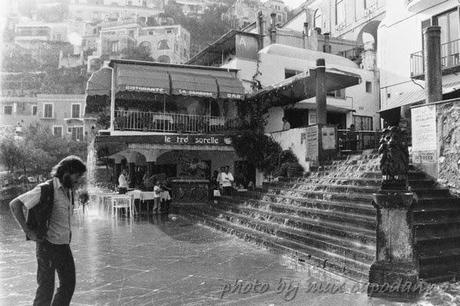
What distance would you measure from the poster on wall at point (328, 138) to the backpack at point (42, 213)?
11073 mm

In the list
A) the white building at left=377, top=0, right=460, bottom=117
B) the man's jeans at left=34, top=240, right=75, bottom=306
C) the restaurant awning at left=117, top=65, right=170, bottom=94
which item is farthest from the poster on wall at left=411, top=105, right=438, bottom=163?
the restaurant awning at left=117, top=65, right=170, bottom=94

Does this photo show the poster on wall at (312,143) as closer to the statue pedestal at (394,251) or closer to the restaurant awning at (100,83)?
the statue pedestal at (394,251)

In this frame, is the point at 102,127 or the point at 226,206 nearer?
the point at 226,206

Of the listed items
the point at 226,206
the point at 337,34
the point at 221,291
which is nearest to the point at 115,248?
the point at 221,291

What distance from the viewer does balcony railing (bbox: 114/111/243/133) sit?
1877cm

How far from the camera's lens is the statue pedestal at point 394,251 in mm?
5492

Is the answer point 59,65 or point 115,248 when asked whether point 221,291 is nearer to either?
point 115,248

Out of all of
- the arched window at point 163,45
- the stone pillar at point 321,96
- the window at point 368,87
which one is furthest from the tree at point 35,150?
the arched window at point 163,45

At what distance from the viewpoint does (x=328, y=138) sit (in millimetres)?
13781

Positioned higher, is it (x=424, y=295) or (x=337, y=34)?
(x=337, y=34)

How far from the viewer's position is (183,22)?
85.9 meters

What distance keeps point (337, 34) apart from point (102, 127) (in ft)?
72.3

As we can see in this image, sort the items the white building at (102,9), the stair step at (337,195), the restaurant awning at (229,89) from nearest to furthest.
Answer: the stair step at (337,195) < the restaurant awning at (229,89) < the white building at (102,9)

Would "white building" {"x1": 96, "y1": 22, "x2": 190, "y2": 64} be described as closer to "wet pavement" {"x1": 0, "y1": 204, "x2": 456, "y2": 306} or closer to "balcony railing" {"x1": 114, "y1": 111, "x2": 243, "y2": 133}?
"balcony railing" {"x1": 114, "y1": 111, "x2": 243, "y2": 133}
